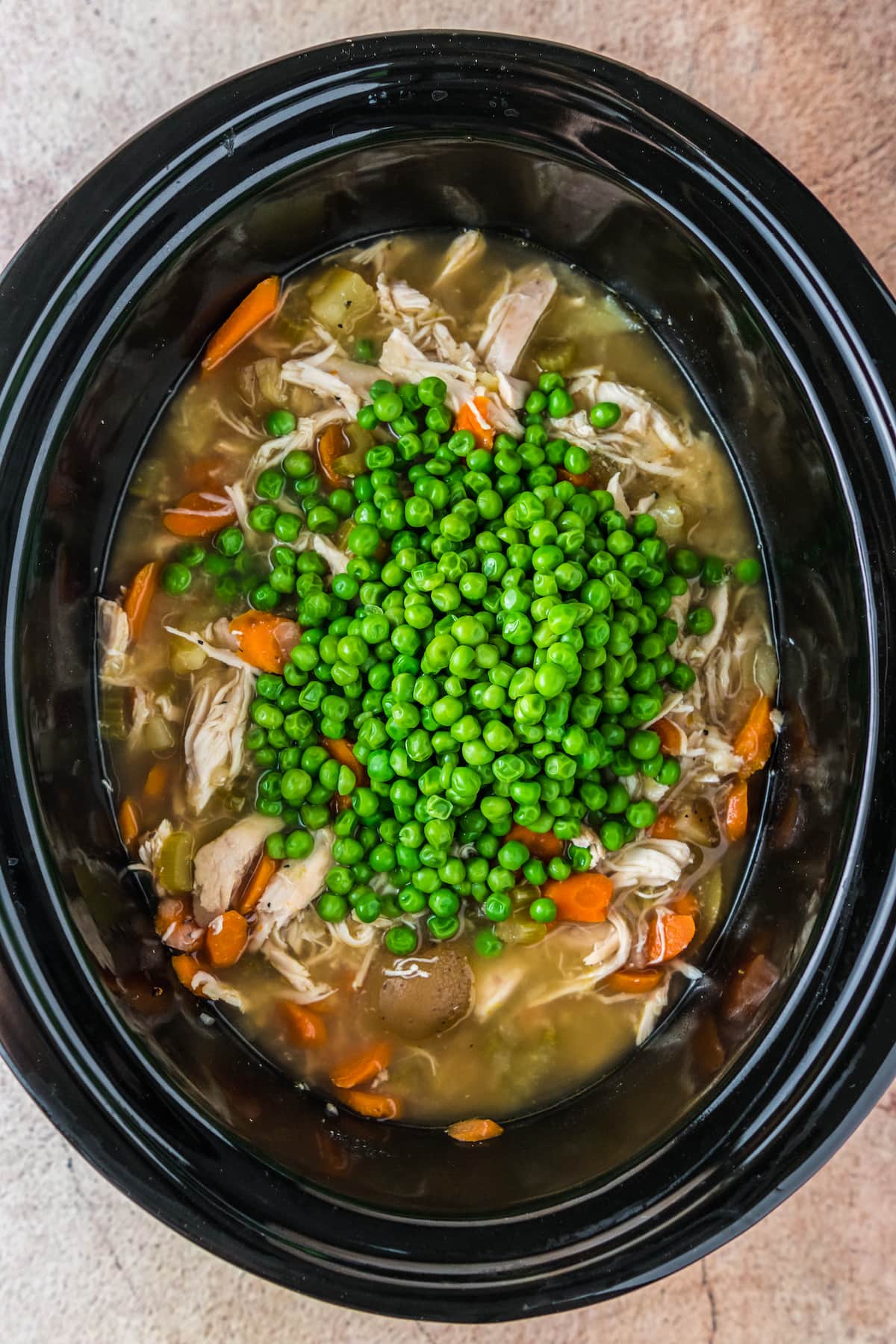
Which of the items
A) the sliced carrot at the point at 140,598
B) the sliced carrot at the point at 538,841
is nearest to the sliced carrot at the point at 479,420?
the sliced carrot at the point at 140,598

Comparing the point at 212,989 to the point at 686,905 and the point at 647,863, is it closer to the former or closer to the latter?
the point at 647,863

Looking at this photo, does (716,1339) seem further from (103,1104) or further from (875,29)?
(875,29)

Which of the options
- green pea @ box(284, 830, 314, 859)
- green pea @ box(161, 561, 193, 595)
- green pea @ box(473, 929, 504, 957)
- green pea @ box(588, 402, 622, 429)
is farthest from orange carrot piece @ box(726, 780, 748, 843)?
green pea @ box(161, 561, 193, 595)

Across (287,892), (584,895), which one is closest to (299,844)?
(287,892)

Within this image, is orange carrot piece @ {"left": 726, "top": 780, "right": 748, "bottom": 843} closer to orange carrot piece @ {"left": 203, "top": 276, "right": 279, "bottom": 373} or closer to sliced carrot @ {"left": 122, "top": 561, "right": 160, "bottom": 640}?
sliced carrot @ {"left": 122, "top": 561, "right": 160, "bottom": 640}

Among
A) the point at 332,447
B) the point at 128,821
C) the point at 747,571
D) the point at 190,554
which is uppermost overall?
the point at 332,447

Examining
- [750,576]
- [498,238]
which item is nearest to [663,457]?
[750,576]
